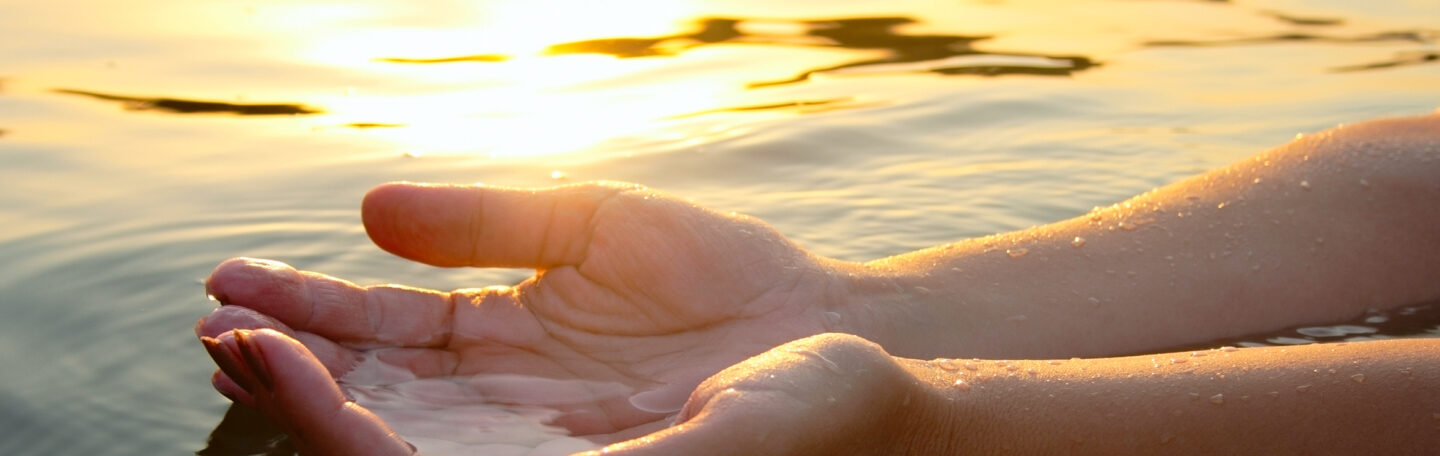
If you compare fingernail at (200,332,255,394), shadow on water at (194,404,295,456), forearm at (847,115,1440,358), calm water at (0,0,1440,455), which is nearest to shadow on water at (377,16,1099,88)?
calm water at (0,0,1440,455)

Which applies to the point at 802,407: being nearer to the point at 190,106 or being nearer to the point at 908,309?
the point at 908,309

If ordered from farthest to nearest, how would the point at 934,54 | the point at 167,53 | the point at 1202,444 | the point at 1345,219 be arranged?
the point at 934,54 → the point at 167,53 → the point at 1345,219 → the point at 1202,444

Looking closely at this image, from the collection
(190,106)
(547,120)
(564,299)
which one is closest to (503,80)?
(547,120)

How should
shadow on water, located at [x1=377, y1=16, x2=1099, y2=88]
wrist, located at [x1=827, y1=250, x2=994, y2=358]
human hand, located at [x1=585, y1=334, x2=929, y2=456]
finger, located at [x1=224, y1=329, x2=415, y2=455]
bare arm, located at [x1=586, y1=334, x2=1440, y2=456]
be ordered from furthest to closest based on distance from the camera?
shadow on water, located at [x1=377, y1=16, x2=1099, y2=88] < wrist, located at [x1=827, y1=250, x2=994, y2=358] < bare arm, located at [x1=586, y1=334, x2=1440, y2=456] < finger, located at [x1=224, y1=329, x2=415, y2=455] < human hand, located at [x1=585, y1=334, x2=929, y2=456]

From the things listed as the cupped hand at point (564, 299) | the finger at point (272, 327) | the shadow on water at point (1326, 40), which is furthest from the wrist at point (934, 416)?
the shadow on water at point (1326, 40)

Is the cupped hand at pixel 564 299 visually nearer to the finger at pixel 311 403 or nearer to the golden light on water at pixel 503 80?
the finger at pixel 311 403

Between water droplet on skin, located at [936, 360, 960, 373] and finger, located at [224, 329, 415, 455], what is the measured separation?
854 mm

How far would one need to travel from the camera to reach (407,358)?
2.32 metres

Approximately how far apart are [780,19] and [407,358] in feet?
13.2

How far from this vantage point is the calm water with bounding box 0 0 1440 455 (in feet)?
9.50

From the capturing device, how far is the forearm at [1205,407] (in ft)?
6.42

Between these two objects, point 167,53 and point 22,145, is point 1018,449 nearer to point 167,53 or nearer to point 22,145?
point 22,145

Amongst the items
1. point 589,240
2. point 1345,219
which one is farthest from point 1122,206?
point 589,240

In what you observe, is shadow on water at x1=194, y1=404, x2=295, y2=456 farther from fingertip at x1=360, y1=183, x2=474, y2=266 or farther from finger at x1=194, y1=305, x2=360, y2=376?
fingertip at x1=360, y1=183, x2=474, y2=266
